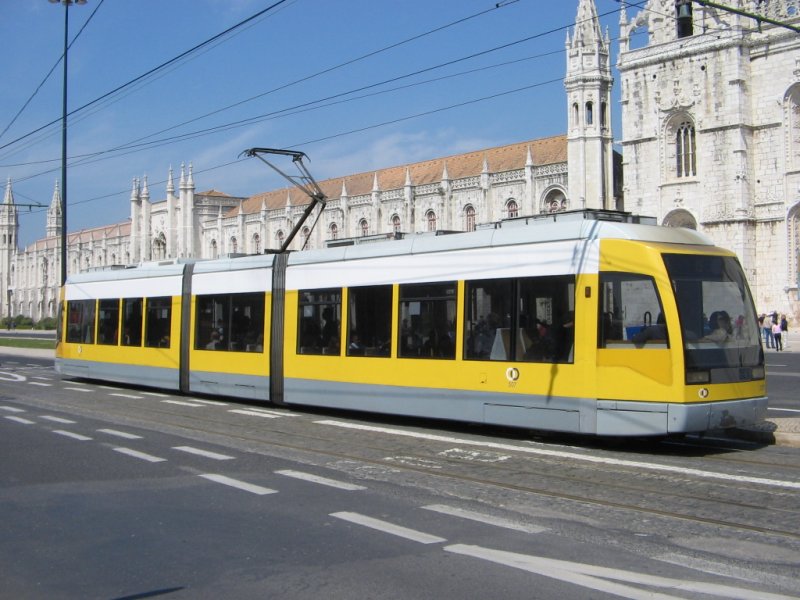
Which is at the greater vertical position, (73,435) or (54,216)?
(54,216)

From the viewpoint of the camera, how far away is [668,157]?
47469mm

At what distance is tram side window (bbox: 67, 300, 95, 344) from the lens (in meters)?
21.5

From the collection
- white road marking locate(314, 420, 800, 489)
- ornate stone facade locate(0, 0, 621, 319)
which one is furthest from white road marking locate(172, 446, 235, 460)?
ornate stone facade locate(0, 0, 621, 319)

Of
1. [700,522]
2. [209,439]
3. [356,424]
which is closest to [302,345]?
[356,424]

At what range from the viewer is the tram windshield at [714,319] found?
32.3ft

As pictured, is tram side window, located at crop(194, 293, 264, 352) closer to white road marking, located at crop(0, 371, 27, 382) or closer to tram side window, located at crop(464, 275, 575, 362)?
tram side window, located at crop(464, 275, 575, 362)

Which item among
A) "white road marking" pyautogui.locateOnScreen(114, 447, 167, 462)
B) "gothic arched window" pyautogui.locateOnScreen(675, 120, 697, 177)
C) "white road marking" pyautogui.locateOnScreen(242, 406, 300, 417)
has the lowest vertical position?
"white road marking" pyautogui.locateOnScreen(114, 447, 167, 462)

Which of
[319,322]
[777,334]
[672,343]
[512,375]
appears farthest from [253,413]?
[777,334]

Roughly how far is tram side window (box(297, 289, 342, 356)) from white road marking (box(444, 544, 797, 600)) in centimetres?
848

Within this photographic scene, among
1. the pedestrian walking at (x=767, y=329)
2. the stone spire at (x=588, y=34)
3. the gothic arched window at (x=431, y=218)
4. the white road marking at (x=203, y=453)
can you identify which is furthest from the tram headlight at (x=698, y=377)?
the gothic arched window at (x=431, y=218)

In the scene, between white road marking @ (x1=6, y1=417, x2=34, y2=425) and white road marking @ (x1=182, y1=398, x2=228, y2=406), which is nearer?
white road marking @ (x1=6, y1=417, x2=34, y2=425)

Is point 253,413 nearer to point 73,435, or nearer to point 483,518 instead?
point 73,435

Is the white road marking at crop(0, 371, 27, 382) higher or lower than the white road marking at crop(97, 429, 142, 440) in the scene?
higher

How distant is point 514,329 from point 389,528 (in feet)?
16.6
